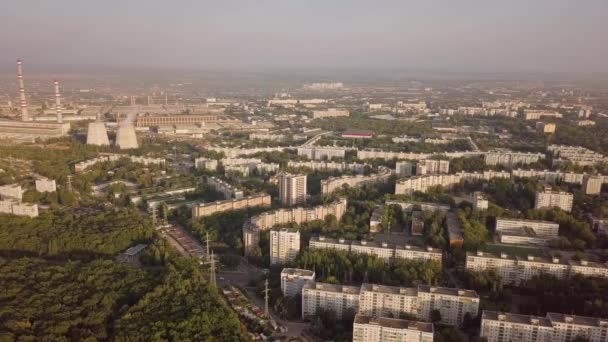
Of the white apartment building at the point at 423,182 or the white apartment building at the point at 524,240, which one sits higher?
the white apartment building at the point at 423,182

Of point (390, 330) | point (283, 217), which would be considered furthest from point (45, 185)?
point (390, 330)

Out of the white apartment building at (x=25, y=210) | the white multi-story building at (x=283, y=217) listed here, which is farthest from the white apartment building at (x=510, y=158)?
the white apartment building at (x=25, y=210)

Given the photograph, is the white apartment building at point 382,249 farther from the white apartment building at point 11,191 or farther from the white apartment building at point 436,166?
the white apartment building at point 11,191

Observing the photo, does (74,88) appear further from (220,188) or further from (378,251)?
(378,251)

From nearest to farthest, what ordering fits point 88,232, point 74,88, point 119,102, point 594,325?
1. point 594,325
2. point 88,232
3. point 119,102
4. point 74,88

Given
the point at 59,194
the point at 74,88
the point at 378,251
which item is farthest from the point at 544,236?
the point at 74,88
